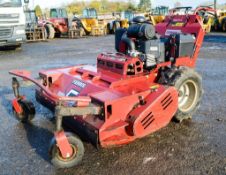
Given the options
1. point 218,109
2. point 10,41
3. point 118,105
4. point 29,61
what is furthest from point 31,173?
point 10,41

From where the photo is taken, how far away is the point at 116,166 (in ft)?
10.9

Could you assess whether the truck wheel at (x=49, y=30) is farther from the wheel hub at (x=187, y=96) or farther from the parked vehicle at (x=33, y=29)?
the wheel hub at (x=187, y=96)

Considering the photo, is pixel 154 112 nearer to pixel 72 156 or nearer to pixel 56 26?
pixel 72 156

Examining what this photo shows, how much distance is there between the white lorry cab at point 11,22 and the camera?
12984 millimetres

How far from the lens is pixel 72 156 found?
325cm

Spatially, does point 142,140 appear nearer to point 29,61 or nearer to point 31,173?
point 31,173

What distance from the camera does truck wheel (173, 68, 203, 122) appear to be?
419cm

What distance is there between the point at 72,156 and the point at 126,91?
39.0 inches

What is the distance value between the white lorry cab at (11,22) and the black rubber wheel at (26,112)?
31.0 feet

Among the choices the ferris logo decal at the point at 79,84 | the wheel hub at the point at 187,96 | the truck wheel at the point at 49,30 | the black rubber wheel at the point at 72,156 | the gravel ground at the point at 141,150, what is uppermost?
the truck wheel at the point at 49,30

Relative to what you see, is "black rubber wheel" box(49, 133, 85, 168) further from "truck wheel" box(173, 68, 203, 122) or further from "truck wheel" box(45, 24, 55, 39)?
"truck wheel" box(45, 24, 55, 39)

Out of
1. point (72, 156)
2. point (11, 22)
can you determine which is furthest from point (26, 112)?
point (11, 22)

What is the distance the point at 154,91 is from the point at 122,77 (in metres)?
0.48

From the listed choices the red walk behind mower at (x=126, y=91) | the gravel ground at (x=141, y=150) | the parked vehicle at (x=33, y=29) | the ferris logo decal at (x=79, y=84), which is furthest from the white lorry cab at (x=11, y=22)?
the ferris logo decal at (x=79, y=84)
